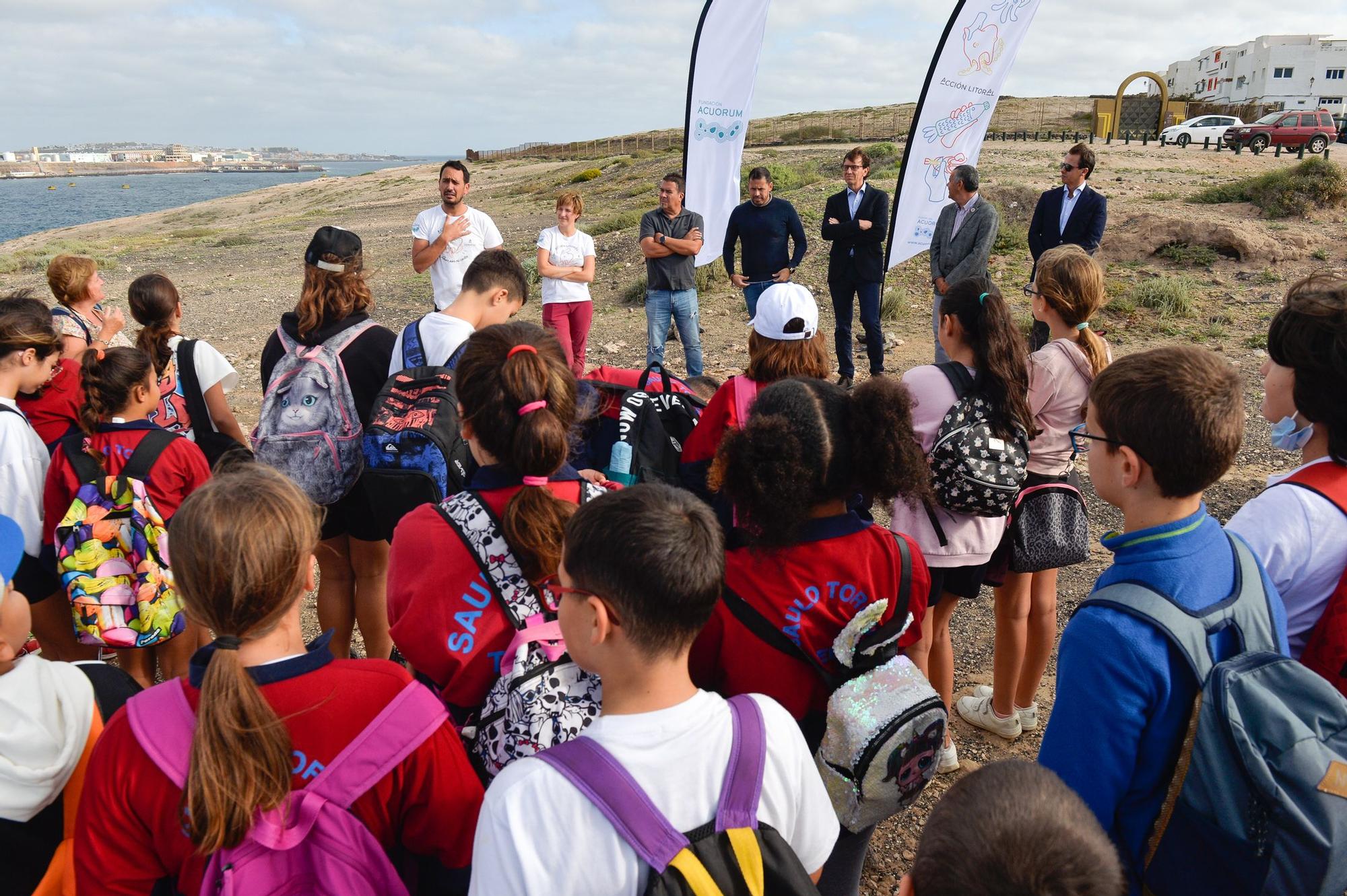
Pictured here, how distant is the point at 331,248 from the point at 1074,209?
6.92 meters

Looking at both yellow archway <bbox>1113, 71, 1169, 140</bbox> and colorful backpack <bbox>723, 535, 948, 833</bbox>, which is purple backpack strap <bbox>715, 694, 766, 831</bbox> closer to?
colorful backpack <bbox>723, 535, 948, 833</bbox>

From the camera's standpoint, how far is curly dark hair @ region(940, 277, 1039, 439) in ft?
9.31

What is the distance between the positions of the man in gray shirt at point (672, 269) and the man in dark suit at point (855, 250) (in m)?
1.36

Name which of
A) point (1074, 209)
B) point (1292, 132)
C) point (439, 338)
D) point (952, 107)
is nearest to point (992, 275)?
point (1074, 209)

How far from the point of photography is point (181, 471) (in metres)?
3.19

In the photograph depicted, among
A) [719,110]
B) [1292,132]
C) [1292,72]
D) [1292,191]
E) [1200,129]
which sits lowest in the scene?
[1292,191]

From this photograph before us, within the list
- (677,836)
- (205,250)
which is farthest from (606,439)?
(205,250)

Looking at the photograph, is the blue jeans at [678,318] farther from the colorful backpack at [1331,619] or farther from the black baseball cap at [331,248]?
the colorful backpack at [1331,619]

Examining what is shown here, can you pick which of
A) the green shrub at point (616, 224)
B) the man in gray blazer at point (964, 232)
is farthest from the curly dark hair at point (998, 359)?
the green shrub at point (616, 224)

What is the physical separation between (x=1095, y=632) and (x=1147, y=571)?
179 millimetres

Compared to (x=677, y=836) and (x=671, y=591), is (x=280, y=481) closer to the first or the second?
(x=671, y=591)

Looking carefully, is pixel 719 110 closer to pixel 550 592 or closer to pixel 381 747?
pixel 550 592

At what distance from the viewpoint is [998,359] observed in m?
2.84

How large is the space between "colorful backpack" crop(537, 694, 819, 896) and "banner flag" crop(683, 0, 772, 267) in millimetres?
7666
